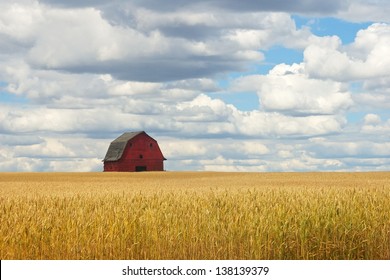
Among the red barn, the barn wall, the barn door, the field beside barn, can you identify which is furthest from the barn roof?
the field beside barn

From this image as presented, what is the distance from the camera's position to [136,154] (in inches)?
2911

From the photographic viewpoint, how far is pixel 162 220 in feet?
39.0

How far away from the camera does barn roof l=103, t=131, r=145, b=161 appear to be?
73.6 meters

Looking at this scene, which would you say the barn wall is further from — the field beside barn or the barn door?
the field beside barn

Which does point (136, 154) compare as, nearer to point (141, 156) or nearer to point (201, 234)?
point (141, 156)

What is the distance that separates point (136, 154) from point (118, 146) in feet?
8.69

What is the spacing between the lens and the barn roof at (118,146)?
73.6 m

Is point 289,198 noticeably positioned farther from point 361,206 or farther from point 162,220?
point 162,220

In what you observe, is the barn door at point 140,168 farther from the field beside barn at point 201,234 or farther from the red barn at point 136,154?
the field beside barn at point 201,234

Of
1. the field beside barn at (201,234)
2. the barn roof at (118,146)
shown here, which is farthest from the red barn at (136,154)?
the field beside barn at (201,234)

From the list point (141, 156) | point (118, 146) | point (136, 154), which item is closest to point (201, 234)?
point (136, 154)

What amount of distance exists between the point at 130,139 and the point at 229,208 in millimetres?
61463

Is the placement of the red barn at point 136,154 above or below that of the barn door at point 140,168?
above

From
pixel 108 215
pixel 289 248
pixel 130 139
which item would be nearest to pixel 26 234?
pixel 108 215
